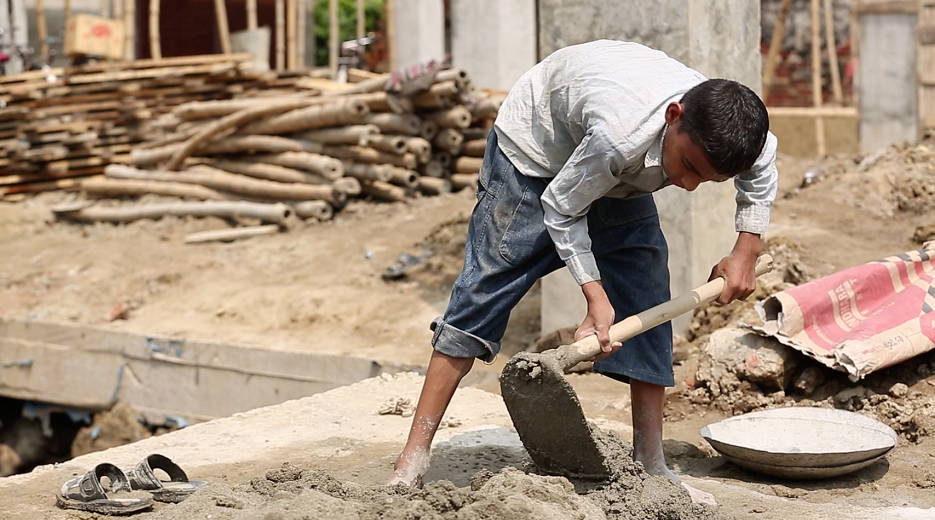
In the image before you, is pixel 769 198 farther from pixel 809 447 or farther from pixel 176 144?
pixel 176 144

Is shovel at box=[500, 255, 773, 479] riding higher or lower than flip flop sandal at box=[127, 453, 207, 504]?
higher

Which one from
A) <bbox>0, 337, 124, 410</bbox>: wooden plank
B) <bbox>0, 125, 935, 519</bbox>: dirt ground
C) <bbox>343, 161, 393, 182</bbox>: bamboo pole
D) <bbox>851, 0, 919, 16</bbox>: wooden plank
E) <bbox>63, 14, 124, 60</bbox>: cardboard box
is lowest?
<bbox>0, 337, 124, 410</bbox>: wooden plank

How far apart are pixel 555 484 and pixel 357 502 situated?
578 mm

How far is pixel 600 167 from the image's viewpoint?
2.95 meters

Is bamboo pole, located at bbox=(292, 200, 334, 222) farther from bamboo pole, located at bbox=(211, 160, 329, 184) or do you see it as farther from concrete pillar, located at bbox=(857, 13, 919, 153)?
concrete pillar, located at bbox=(857, 13, 919, 153)

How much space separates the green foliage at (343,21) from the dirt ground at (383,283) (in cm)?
733

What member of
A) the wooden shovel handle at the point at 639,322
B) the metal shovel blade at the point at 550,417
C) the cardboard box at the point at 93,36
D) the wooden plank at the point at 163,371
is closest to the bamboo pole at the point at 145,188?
the cardboard box at the point at 93,36

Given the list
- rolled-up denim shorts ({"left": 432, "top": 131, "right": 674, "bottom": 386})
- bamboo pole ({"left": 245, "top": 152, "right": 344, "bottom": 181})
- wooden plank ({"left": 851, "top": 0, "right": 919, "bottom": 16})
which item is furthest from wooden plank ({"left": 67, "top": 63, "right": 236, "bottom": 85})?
rolled-up denim shorts ({"left": 432, "top": 131, "right": 674, "bottom": 386})

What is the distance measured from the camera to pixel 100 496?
3434 mm

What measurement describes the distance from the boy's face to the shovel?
0.44m

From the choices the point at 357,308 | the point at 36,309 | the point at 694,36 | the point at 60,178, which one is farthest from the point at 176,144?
the point at 694,36

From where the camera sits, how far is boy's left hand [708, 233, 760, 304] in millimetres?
3320

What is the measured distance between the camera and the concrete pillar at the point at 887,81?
10.0m

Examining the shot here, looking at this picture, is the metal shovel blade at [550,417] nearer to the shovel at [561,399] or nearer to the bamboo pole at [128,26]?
the shovel at [561,399]
